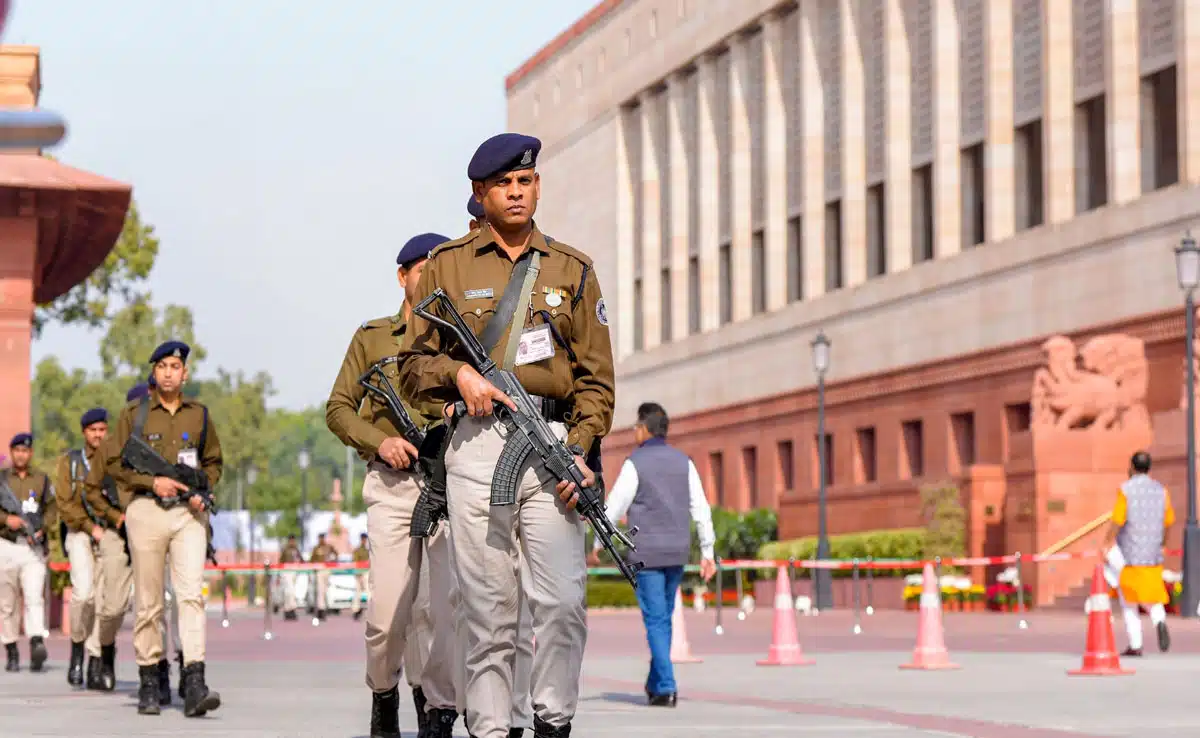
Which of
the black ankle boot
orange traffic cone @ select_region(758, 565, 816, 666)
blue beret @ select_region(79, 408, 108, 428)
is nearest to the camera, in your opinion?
blue beret @ select_region(79, 408, 108, 428)

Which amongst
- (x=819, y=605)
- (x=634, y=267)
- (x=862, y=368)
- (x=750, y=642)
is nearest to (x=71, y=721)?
(x=750, y=642)

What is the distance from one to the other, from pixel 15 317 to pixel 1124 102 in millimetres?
23829

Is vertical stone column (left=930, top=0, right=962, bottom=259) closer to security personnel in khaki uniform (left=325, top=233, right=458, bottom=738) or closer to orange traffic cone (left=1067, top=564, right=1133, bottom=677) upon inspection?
orange traffic cone (left=1067, top=564, right=1133, bottom=677)

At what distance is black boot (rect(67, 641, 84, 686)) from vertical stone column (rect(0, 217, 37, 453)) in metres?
11.5

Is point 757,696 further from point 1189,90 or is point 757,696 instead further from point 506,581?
point 1189,90

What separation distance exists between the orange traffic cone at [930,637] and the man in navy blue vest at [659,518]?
14.6ft

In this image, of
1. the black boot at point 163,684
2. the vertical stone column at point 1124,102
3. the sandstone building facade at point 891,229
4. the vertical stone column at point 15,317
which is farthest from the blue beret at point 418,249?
the vertical stone column at point 1124,102

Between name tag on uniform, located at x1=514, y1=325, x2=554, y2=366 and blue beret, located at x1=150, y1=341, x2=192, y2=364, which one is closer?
name tag on uniform, located at x1=514, y1=325, x2=554, y2=366

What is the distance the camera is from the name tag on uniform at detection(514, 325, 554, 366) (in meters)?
8.23

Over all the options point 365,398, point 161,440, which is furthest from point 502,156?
point 161,440

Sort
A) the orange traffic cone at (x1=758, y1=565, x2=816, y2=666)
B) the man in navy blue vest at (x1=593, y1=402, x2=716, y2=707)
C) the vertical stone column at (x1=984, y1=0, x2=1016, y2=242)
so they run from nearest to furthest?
the man in navy blue vest at (x1=593, y1=402, x2=716, y2=707)
the orange traffic cone at (x1=758, y1=565, x2=816, y2=666)
the vertical stone column at (x1=984, y1=0, x2=1016, y2=242)

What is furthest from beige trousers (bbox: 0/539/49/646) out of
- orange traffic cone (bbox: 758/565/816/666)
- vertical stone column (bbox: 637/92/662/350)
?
vertical stone column (bbox: 637/92/662/350)

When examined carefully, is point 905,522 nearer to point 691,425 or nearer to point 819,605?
point 819,605

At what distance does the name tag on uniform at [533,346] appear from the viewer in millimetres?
8227
